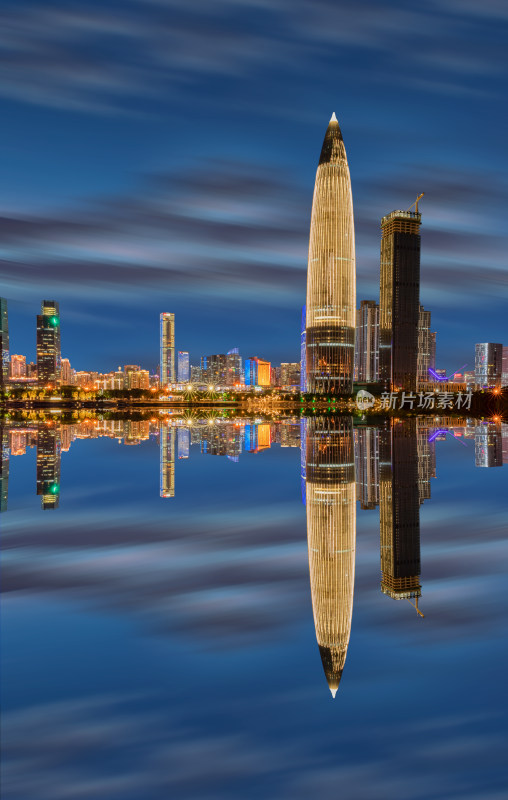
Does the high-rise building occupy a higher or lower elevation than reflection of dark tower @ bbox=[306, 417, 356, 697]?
higher

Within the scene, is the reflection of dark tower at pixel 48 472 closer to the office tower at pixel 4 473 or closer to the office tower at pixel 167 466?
the office tower at pixel 4 473

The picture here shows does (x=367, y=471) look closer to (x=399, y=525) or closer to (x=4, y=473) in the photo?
(x=399, y=525)

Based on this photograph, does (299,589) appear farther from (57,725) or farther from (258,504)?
(258,504)

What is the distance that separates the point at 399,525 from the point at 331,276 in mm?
172012

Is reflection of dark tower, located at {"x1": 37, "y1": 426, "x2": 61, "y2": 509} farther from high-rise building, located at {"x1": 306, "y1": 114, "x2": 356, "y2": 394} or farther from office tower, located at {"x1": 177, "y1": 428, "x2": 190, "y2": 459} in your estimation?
high-rise building, located at {"x1": 306, "y1": 114, "x2": 356, "y2": 394}

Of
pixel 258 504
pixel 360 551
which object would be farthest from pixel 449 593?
pixel 258 504

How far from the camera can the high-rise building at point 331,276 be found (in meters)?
175

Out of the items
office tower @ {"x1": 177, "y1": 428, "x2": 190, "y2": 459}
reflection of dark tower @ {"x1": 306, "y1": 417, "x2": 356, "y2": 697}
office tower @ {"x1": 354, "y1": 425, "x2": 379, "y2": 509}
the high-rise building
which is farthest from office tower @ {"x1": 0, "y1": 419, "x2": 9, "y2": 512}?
the high-rise building

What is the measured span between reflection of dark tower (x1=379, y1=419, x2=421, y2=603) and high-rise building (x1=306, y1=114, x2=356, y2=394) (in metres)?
159

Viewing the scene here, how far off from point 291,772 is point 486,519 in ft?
31.5

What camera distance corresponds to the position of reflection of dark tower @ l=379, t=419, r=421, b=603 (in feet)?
27.8

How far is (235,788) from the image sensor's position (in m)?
4.29

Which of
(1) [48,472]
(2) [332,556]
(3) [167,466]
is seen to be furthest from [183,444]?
(2) [332,556]

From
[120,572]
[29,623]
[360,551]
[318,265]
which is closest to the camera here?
[29,623]
